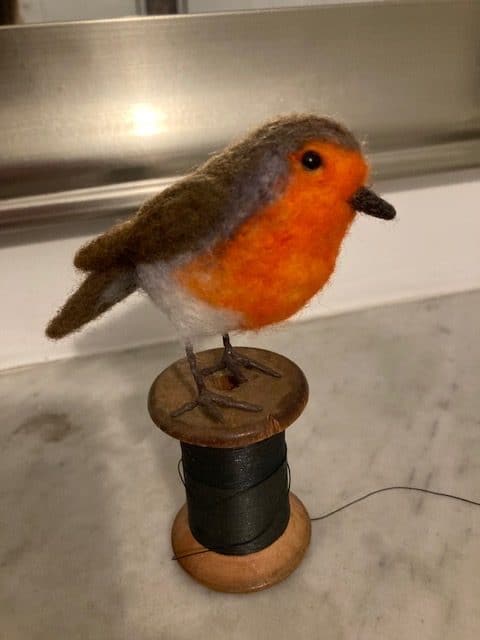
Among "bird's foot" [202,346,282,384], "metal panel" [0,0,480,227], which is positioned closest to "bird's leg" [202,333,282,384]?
"bird's foot" [202,346,282,384]

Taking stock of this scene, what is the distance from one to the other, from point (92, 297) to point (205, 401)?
101mm

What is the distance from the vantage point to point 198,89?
0.63 meters

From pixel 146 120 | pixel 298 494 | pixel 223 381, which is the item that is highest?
pixel 146 120

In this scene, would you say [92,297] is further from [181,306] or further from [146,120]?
[146,120]

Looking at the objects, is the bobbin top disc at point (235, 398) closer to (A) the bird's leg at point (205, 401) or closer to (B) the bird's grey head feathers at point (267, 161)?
(A) the bird's leg at point (205, 401)

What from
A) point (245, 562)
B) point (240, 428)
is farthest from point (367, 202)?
point (245, 562)

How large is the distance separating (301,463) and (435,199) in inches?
16.8

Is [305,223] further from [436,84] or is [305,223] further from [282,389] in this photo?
[436,84]

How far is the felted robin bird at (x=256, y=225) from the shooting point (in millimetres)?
315

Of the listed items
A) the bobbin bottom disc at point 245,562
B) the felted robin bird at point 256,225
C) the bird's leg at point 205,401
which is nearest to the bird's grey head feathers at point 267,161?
the felted robin bird at point 256,225

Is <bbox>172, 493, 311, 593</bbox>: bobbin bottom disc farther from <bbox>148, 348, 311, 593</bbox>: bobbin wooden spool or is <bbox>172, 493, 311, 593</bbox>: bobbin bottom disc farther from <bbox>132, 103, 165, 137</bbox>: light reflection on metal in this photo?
<bbox>132, 103, 165, 137</bbox>: light reflection on metal

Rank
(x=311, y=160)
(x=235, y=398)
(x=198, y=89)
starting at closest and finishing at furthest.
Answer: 1. (x=311, y=160)
2. (x=235, y=398)
3. (x=198, y=89)

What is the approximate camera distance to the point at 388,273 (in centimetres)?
83

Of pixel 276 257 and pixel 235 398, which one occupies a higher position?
pixel 276 257
